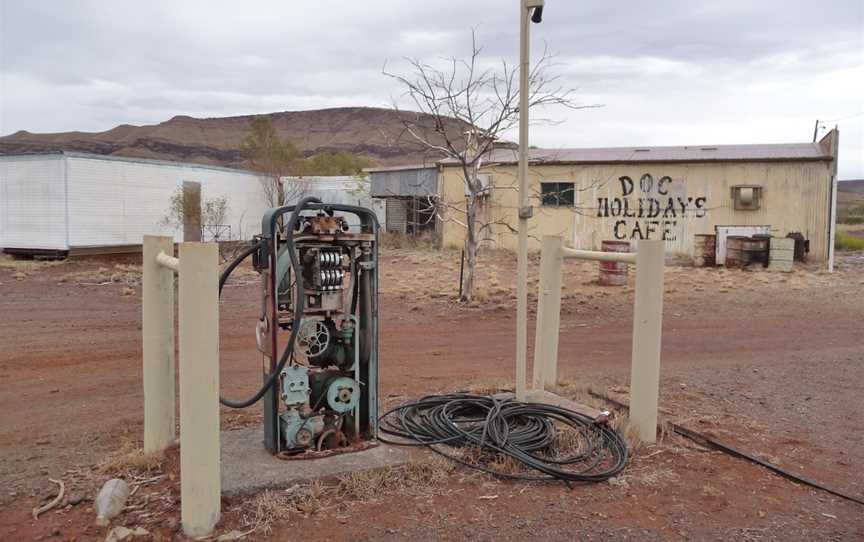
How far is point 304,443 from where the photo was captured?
422 cm

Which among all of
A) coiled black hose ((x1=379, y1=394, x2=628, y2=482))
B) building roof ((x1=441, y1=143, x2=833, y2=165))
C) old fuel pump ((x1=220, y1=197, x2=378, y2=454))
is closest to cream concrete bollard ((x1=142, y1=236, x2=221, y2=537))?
old fuel pump ((x1=220, y1=197, x2=378, y2=454))

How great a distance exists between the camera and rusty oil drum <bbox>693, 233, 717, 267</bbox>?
806 inches

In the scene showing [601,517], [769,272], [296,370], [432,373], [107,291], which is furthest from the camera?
[769,272]

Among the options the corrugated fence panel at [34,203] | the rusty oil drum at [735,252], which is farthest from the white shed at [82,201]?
the rusty oil drum at [735,252]

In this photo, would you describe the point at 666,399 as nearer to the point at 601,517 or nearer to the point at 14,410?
the point at 601,517

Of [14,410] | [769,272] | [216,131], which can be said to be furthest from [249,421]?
[216,131]

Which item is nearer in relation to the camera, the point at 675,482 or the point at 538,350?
the point at 675,482

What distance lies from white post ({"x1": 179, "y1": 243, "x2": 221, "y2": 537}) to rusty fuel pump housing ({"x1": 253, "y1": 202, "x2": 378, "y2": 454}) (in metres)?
0.62

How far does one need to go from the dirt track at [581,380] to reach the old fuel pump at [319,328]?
770 mm

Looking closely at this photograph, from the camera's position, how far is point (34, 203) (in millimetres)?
20000

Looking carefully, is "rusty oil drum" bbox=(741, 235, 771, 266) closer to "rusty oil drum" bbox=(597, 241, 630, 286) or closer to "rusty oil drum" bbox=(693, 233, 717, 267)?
"rusty oil drum" bbox=(693, 233, 717, 267)

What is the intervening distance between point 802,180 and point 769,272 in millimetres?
4391

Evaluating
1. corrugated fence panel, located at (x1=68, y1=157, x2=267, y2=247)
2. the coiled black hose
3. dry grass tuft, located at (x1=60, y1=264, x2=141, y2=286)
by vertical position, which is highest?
corrugated fence panel, located at (x1=68, y1=157, x2=267, y2=247)

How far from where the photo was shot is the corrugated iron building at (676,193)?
2161cm
